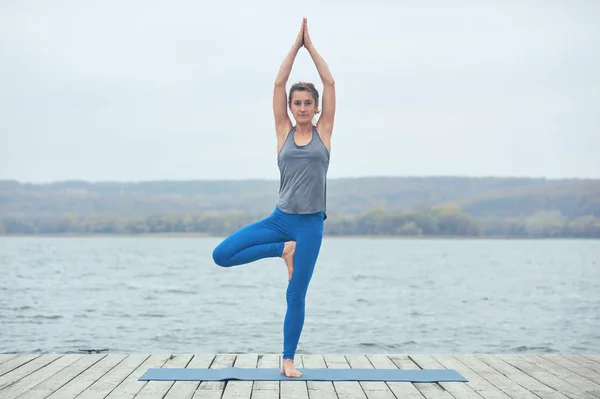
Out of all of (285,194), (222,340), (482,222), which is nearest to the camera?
(285,194)

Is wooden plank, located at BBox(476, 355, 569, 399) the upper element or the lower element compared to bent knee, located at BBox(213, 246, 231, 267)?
lower

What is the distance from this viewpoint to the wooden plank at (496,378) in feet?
15.3

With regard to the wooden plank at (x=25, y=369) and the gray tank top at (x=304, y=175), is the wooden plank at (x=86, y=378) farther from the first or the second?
the gray tank top at (x=304, y=175)

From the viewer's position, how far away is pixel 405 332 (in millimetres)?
18094

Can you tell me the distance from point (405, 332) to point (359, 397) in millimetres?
13877

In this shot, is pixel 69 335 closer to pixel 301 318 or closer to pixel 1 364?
pixel 1 364

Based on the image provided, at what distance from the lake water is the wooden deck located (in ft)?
27.3

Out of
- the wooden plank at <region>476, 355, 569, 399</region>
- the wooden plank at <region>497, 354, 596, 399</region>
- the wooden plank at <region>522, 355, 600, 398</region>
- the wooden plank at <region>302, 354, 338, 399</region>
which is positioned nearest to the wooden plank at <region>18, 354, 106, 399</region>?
the wooden plank at <region>302, 354, 338, 399</region>

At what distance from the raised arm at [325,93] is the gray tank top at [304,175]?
115 mm

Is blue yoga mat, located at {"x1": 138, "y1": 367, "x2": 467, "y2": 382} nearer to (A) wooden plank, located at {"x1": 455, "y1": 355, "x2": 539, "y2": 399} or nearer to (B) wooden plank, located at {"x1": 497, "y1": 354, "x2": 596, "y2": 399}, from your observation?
(A) wooden plank, located at {"x1": 455, "y1": 355, "x2": 539, "y2": 399}

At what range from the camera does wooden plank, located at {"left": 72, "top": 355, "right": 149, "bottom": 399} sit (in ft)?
15.0

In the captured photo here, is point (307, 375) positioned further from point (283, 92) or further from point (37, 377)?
point (283, 92)

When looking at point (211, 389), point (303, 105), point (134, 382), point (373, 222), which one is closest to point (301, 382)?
point (211, 389)

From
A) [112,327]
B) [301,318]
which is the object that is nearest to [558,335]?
[112,327]
